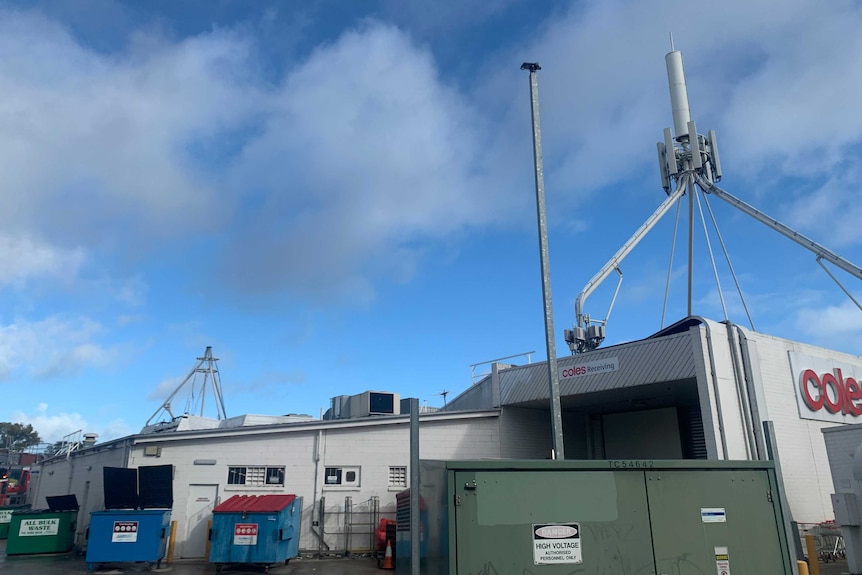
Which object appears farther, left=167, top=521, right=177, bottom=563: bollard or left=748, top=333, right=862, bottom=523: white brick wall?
left=167, top=521, right=177, bottom=563: bollard

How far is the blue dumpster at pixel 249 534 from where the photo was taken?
15.4 meters

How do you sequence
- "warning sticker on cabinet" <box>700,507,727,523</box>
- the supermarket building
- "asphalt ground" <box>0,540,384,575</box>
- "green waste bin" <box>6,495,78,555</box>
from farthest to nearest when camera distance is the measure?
"green waste bin" <box>6,495,78,555</box>, the supermarket building, "asphalt ground" <box>0,540,384,575</box>, "warning sticker on cabinet" <box>700,507,727,523</box>

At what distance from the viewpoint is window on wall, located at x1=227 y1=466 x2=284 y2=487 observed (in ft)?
63.1

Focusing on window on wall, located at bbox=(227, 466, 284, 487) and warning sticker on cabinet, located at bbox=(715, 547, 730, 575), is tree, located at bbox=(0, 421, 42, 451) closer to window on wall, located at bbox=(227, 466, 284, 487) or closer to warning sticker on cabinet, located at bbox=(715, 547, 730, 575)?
window on wall, located at bbox=(227, 466, 284, 487)

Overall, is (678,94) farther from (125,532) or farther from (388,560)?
(125,532)

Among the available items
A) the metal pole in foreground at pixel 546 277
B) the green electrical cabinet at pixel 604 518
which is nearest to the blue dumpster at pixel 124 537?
the metal pole in foreground at pixel 546 277

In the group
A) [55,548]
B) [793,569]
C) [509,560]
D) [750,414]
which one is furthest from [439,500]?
[55,548]

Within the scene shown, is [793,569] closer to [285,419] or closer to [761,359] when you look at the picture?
[761,359]

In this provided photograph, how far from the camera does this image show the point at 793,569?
590 centimetres

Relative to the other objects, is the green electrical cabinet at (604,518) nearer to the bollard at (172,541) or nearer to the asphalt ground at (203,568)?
the asphalt ground at (203,568)

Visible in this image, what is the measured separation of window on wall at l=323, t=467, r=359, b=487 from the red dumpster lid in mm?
3019

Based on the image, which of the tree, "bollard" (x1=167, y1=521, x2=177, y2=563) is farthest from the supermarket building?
the tree

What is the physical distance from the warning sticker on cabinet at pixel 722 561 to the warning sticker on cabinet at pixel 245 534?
12.7 meters

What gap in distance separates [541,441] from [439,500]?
18195 millimetres
